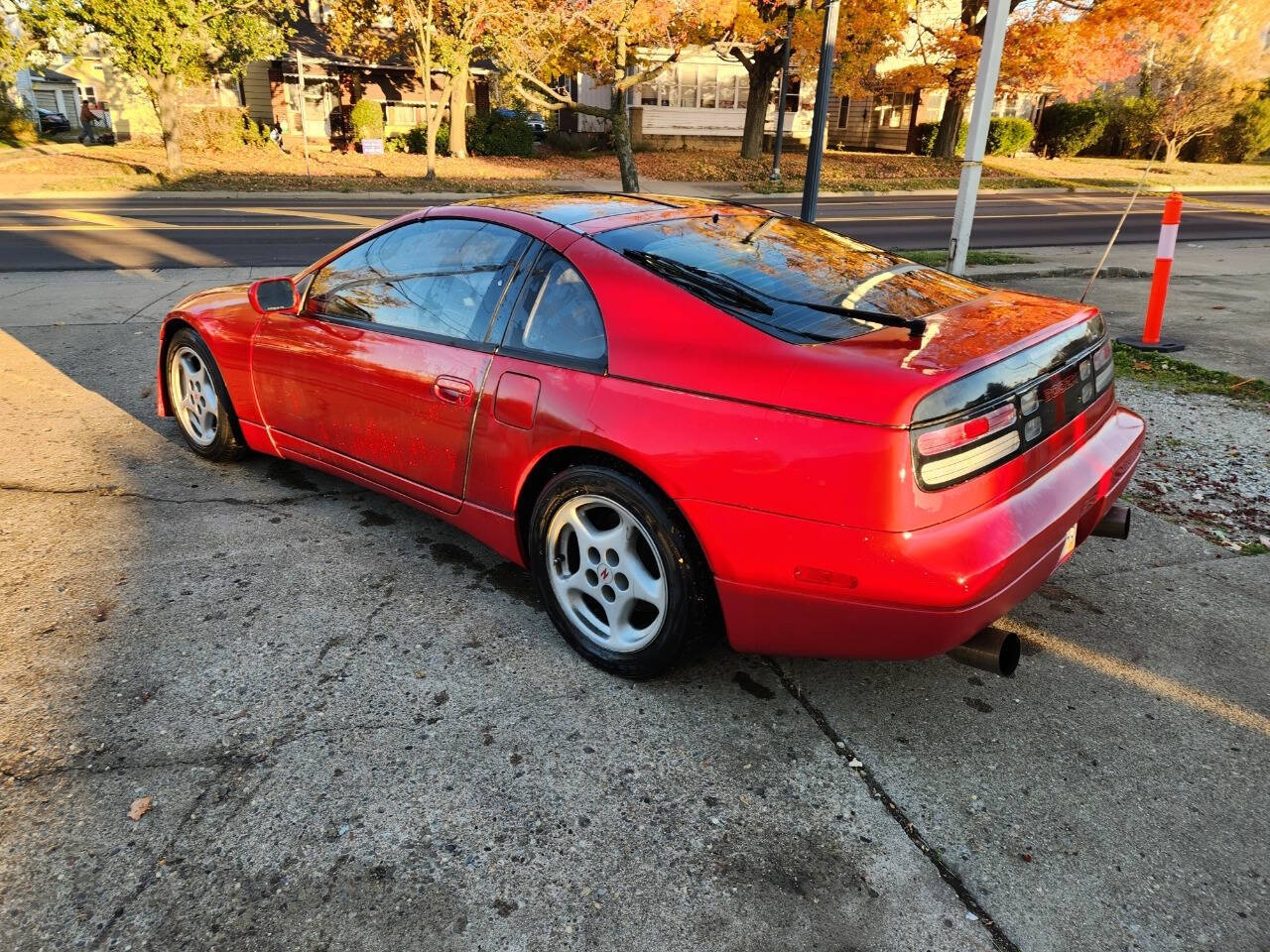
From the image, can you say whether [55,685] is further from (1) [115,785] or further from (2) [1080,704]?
(2) [1080,704]

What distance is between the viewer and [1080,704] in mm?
2832

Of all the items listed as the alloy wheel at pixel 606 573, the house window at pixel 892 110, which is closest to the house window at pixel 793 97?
the house window at pixel 892 110

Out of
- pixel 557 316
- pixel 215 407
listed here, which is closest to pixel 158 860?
pixel 557 316

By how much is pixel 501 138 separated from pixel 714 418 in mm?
33381

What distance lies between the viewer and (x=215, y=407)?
459 cm

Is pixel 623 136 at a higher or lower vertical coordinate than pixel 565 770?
higher

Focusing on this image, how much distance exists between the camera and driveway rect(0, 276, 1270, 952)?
2064 mm

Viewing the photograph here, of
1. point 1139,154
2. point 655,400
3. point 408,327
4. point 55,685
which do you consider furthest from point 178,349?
point 1139,154

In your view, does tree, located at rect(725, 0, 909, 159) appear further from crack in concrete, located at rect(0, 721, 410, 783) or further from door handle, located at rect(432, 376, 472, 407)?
crack in concrete, located at rect(0, 721, 410, 783)

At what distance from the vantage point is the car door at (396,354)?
10.7 ft

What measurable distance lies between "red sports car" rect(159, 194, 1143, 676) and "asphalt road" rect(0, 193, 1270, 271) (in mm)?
9609

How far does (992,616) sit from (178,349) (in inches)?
170

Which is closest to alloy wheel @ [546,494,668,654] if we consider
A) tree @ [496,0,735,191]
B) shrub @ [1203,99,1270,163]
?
tree @ [496,0,735,191]

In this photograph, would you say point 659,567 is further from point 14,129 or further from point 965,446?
point 14,129
